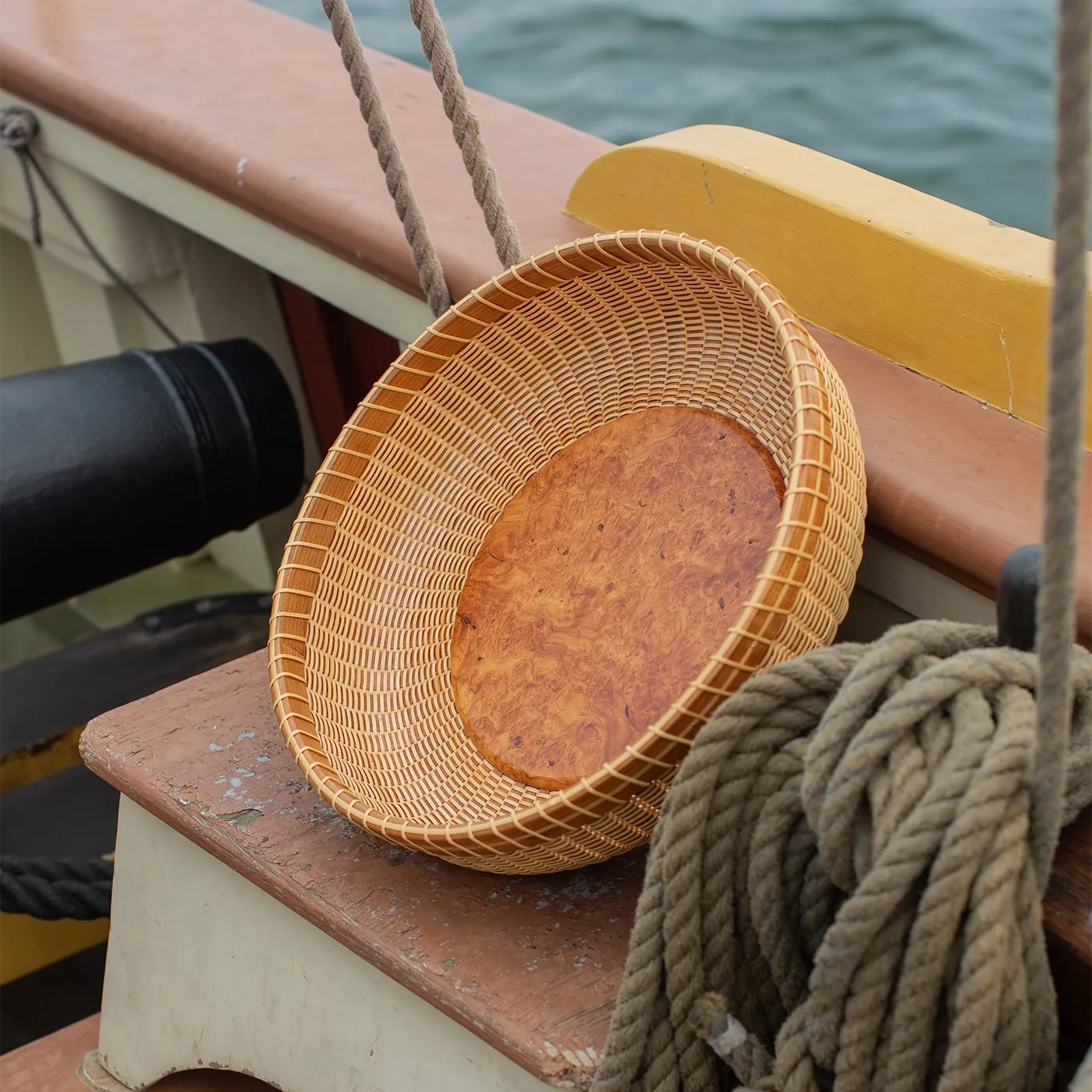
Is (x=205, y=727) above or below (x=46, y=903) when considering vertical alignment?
above

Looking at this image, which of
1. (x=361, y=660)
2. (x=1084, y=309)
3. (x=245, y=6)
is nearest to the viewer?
(x=1084, y=309)

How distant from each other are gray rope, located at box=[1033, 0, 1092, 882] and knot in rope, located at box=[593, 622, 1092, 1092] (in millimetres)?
21

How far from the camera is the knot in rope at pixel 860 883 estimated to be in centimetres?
73

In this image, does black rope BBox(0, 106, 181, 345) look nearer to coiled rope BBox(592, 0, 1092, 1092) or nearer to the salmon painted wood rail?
the salmon painted wood rail

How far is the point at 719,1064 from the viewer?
87 centimetres

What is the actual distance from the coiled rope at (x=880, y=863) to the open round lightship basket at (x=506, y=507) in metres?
0.07

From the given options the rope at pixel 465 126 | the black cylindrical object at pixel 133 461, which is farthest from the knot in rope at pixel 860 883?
the black cylindrical object at pixel 133 461

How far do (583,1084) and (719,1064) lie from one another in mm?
92

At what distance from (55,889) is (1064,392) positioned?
1.33 metres

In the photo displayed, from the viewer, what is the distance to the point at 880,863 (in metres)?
0.74

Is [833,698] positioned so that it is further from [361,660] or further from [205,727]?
[205,727]

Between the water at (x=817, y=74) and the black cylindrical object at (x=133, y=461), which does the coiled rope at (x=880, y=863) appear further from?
the water at (x=817, y=74)

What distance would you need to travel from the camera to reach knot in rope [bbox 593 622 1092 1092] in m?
0.73

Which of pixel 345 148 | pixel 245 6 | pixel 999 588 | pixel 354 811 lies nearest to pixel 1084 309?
pixel 999 588
